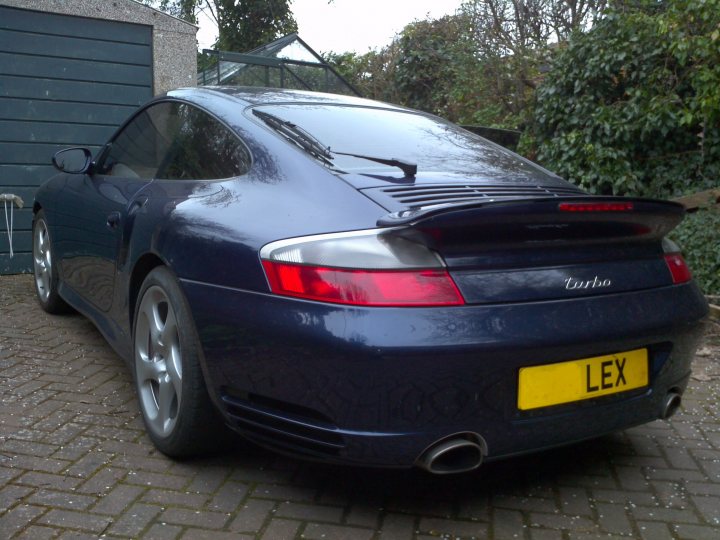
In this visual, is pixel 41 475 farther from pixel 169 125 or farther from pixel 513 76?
pixel 513 76

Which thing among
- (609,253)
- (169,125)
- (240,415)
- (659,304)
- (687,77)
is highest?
(687,77)

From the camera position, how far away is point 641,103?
730 cm

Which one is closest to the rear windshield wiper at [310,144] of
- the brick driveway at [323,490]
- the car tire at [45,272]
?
the brick driveway at [323,490]

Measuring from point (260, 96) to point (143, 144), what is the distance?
81 cm

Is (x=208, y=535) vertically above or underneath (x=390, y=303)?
underneath

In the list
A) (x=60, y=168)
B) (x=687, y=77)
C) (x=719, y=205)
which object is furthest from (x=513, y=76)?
(x=60, y=168)

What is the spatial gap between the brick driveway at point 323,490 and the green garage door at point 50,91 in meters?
4.21

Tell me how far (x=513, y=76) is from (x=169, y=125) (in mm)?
7384

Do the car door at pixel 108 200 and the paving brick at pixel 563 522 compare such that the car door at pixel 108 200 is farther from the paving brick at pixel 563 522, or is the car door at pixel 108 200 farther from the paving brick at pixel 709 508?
the paving brick at pixel 709 508

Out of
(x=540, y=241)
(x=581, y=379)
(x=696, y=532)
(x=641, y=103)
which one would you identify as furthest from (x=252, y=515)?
(x=641, y=103)

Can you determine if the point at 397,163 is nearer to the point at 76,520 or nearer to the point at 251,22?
the point at 76,520

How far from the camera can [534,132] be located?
28.0 feet

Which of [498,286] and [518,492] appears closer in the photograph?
[498,286]

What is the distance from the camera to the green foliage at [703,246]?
574cm
